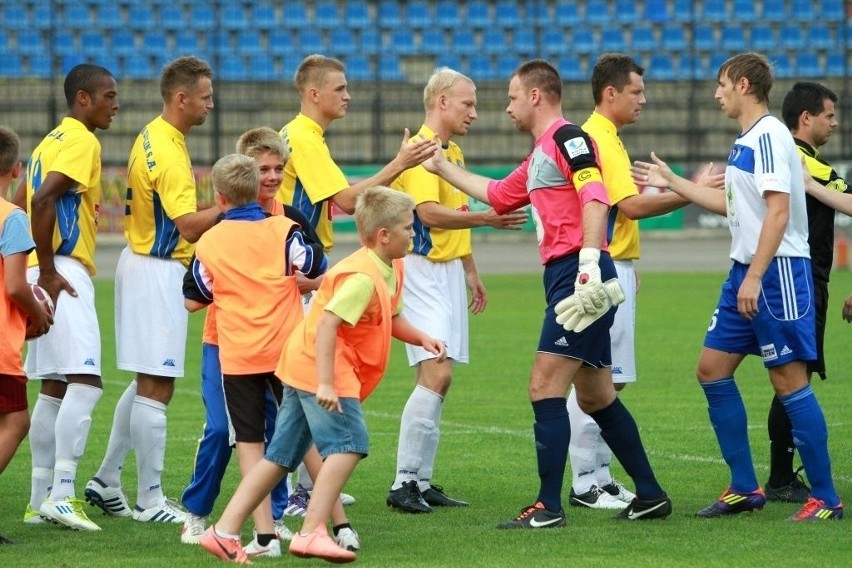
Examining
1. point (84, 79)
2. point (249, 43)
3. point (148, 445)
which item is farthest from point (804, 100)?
point (249, 43)

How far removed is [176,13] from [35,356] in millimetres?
27254

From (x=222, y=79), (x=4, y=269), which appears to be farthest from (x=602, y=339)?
(x=222, y=79)

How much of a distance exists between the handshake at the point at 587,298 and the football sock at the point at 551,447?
42cm

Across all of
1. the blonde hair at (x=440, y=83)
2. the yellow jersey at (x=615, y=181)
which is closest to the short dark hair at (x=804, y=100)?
the yellow jersey at (x=615, y=181)

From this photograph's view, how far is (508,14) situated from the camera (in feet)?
111

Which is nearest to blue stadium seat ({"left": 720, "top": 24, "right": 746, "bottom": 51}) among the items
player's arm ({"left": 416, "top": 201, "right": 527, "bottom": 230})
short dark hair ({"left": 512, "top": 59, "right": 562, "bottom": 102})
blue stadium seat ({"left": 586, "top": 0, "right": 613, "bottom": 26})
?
blue stadium seat ({"left": 586, "top": 0, "right": 613, "bottom": 26})

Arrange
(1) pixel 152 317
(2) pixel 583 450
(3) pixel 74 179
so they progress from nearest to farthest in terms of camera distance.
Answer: (3) pixel 74 179 < (1) pixel 152 317 < (2) pixel 583 450

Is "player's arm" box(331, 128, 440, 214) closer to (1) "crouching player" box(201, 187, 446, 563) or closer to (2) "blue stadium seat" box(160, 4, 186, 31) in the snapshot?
(1) "crouching player" box(201, 187, 446, 563)

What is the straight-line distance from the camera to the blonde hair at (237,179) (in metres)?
5.98

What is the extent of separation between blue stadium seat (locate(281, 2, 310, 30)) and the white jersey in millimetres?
27333

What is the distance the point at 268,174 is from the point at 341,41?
2669cm

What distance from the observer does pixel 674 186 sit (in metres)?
6.61

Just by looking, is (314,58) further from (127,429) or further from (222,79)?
(222,79)

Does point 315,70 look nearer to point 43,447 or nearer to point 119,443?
point 119,443
